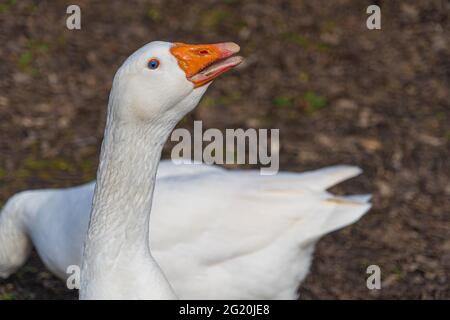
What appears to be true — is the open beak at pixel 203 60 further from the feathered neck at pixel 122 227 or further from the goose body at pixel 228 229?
the goose body at pixel 228 229

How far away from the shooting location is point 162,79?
3.89 m

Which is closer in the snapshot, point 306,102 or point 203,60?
point 203,60

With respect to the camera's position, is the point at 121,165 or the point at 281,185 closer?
the point at 121,165

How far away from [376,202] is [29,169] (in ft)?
8.52

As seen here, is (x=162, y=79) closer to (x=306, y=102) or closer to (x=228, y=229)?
(x=228, y=229)

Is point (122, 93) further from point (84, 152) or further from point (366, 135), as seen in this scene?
point (366, 135)

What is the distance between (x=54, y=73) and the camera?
8.20m

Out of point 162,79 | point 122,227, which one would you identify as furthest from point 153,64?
point 122,227

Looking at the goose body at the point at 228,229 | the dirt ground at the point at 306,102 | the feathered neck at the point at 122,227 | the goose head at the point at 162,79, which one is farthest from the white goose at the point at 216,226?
A: the goose head at the point at 162,79

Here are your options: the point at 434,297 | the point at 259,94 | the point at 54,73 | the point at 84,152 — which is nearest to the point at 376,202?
the point at 434,297

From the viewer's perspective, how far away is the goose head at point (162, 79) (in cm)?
388

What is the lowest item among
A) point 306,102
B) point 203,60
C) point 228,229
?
point 228,229

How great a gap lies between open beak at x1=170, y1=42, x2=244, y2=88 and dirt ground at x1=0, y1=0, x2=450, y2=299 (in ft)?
8.02

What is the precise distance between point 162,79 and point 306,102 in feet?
14.0
